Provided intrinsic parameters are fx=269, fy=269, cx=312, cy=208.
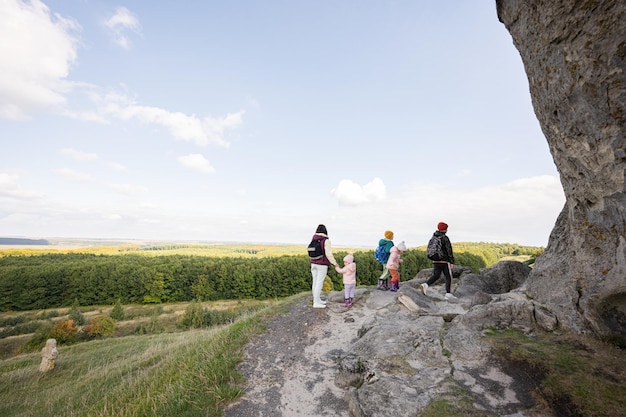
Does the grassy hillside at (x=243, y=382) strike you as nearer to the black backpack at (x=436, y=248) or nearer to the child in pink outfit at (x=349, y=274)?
the child in pink outfit at (x=349, y=274)

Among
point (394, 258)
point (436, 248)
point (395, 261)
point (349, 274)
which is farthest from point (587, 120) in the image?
point (395, 261)

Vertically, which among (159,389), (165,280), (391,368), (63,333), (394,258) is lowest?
(63,333)

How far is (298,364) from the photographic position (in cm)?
767

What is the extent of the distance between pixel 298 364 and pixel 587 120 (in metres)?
8.29

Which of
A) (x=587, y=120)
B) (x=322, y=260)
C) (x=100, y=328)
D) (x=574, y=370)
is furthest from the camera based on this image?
(x=100, y=328)

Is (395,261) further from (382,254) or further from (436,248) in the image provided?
(436,248)

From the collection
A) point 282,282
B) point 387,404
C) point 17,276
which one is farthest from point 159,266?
point 387,404

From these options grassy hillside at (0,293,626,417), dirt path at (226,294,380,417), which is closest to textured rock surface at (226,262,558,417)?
dirt path at (226,294,380,417)

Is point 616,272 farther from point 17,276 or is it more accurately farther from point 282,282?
point 17,276

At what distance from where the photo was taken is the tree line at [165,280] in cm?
7238

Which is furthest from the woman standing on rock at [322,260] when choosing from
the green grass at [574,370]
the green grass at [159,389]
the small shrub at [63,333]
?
the small shrub at [63,333]

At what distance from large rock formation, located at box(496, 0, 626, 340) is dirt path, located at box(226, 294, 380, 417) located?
5639 millimetres

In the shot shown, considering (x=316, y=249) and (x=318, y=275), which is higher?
(x=316, y=249)

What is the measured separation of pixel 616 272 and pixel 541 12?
461 cm
